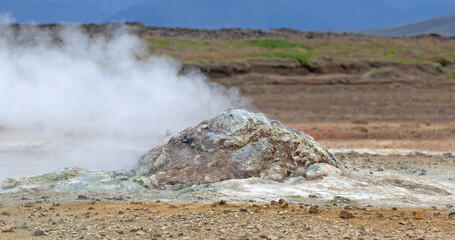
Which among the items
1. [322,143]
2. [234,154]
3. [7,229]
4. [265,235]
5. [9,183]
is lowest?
[265,235]

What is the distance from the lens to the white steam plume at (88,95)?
1652 cm

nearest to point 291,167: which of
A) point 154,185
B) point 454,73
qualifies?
point 154,185

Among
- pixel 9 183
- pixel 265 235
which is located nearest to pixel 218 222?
pixel 265 235

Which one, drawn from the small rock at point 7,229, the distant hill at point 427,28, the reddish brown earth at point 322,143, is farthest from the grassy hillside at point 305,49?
the distant hill at point 427,28

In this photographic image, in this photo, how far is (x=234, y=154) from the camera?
11016mm

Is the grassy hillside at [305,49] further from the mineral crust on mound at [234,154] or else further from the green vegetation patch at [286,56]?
the mineral crust on mound at [234,154]

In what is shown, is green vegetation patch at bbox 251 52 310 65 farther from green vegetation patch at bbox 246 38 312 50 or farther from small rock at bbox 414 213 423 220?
small rock at bbox 414 213 423 220

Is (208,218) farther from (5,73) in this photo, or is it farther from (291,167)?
(5,73)

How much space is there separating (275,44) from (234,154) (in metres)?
36.7

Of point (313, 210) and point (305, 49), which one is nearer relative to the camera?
point (313, 210)

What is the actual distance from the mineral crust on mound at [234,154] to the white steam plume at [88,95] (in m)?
4.53

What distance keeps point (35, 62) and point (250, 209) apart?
442 inches

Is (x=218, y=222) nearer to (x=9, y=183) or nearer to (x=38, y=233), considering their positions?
(x=38, y=233)

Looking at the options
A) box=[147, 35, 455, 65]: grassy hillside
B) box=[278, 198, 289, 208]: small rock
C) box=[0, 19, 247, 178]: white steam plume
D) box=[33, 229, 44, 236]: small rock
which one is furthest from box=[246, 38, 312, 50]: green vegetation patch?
box=[33, 229, 44, 236]: small rock
